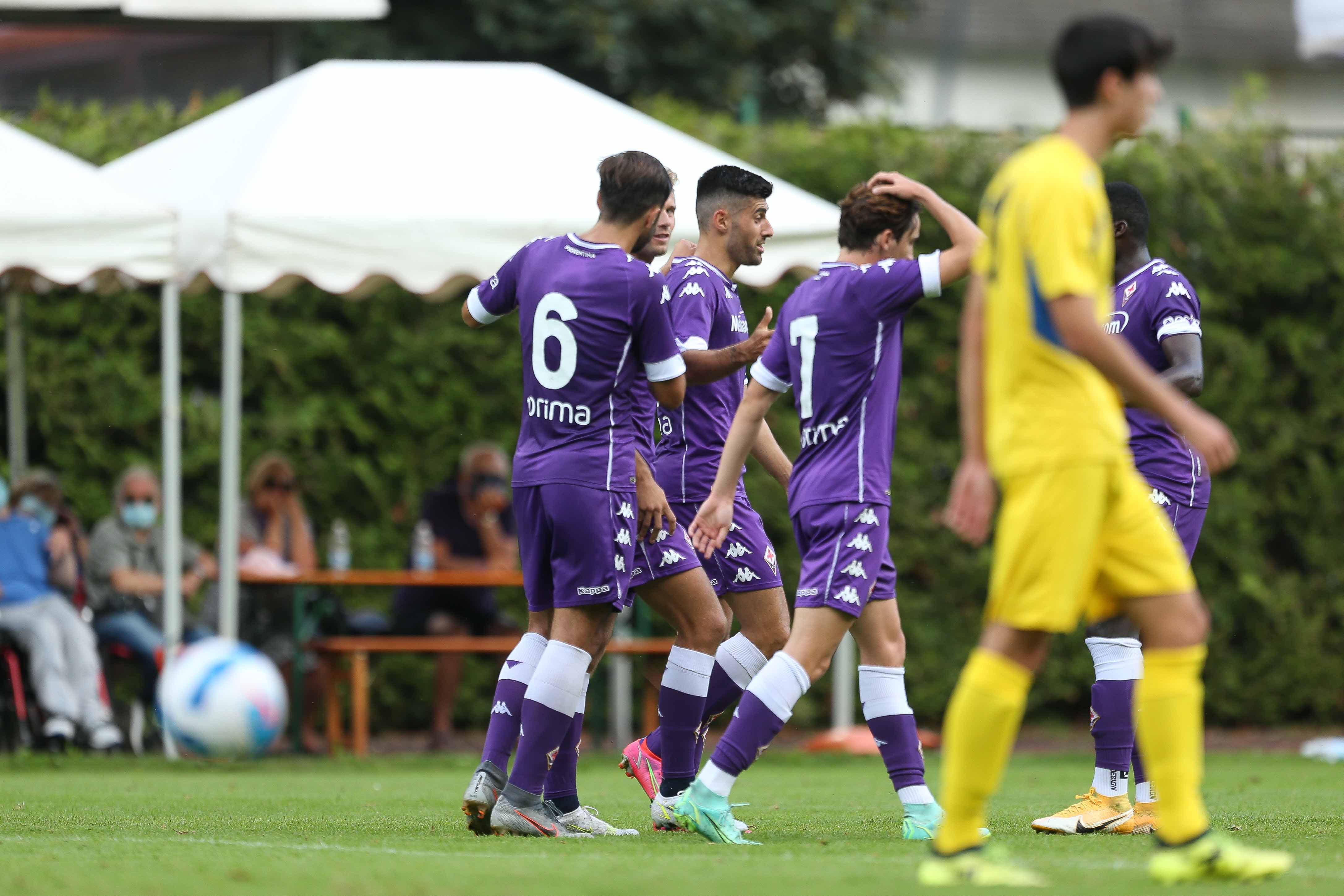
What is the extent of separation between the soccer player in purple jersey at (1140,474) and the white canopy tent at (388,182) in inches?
132

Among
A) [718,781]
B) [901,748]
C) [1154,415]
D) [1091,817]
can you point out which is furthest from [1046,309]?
[1091,817]

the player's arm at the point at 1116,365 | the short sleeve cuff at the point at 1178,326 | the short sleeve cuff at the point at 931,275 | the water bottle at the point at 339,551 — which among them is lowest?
the water bottle at the point at 339,551

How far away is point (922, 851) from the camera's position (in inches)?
213

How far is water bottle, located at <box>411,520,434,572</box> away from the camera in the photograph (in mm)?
11391

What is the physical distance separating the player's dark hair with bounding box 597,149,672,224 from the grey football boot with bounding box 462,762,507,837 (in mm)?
1866

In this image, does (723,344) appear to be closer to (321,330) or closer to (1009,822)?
(1009,822)

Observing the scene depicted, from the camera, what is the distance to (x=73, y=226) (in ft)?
30.1

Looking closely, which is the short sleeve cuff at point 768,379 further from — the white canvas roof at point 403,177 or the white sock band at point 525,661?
the white canvas roof at point 403,177

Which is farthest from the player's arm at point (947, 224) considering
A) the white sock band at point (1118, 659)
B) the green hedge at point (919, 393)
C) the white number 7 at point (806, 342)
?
the green hedge at point (919, 393)

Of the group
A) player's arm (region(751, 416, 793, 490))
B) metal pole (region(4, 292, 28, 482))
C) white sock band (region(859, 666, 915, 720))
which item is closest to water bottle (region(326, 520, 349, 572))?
metal pole (region(4, 292, 28, 482))

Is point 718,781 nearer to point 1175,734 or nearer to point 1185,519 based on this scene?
point 1175,734

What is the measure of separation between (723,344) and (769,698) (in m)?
1.54

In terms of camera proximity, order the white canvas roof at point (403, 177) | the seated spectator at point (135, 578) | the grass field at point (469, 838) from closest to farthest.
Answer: the grass field at point (469, 838), the white canvas roof at point (403, 177), the seated spectator at point (135, 578)

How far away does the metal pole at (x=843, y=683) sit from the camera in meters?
11.3
